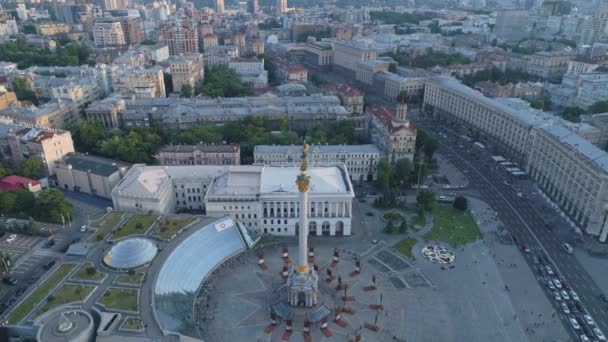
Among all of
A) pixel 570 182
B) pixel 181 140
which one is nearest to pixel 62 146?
pixel 181 140

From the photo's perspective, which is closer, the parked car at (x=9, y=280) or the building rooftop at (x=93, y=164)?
the parked car at (x=9, y=280)

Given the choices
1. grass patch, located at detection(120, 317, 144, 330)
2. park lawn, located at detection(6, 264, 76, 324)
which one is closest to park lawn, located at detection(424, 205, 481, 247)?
grass patch, located at detection(120, 317, 144, 330)

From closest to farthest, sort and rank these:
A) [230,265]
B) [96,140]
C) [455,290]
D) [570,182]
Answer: [455,290] → [230,265] → [570,182] → [96,140]

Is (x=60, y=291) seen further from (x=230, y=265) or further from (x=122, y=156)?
(x=122, y=156)

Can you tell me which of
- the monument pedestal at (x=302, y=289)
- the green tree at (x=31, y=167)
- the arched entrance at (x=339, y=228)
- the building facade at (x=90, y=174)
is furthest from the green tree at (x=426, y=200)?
the green tree at (x=31, y=167)

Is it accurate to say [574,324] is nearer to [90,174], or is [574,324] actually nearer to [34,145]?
[90,174]

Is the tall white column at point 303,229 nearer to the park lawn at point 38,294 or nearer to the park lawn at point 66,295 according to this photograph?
the park lawn at point 66,295

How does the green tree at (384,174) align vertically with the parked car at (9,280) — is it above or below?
above
